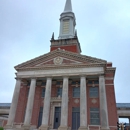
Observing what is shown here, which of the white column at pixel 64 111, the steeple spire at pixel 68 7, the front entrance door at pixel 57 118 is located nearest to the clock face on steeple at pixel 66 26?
the steeple spire at pixel 68 7

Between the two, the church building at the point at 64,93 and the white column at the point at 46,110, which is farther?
the church building at the point at 64,93

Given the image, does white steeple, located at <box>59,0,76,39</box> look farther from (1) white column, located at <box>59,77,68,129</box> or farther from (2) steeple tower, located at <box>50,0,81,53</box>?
(1) white column, located at <box>59,77,68,129</box>

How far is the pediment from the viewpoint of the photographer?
2414cm

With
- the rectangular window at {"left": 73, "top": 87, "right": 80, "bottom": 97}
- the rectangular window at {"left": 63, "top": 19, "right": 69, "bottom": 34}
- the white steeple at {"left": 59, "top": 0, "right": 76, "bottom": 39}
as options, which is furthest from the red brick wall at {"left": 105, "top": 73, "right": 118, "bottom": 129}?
the rectangular window at {"left": 63, "top": 19, "right": 69, "bottom": 34}

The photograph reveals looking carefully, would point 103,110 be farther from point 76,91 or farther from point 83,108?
point 76,91

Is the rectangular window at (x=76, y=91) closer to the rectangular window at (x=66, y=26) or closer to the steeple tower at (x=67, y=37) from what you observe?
the steeple tower at (x=67, y=37)

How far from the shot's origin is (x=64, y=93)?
22.8 metres

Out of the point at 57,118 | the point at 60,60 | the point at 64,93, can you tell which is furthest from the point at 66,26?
the point at 57,118

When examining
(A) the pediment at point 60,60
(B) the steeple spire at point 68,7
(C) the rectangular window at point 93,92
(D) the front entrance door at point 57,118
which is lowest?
(D) the front entrance door at point 57,118

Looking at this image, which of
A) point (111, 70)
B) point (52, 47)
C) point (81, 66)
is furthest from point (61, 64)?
point (52, 47)

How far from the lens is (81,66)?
938 inches

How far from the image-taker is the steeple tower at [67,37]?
33.2 metres

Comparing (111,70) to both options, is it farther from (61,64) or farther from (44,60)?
(44,60)

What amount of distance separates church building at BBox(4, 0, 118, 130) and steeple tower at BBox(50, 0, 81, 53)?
7735mm
